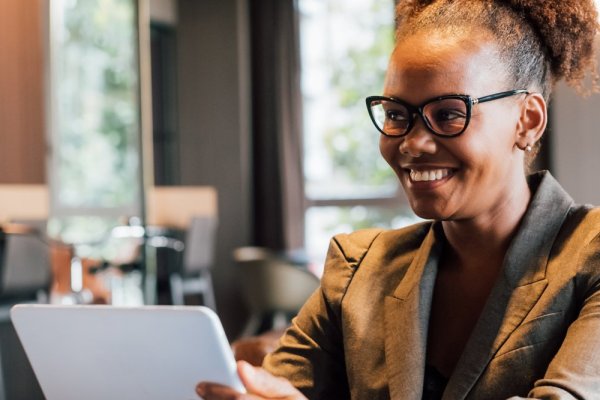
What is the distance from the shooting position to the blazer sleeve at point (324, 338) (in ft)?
4.80

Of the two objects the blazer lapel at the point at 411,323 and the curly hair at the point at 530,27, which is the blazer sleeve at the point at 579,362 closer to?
the blazer lapel at the point at 411,323

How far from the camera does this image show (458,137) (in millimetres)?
1270

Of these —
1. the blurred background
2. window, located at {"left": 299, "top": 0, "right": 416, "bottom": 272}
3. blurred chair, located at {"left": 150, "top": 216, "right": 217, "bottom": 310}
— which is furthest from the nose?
window, located at {"left": 299, "top": 0, "right": 416, "bottom": 272}

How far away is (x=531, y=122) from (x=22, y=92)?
5.52 meters

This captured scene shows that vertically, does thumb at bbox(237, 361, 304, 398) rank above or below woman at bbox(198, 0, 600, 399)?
below

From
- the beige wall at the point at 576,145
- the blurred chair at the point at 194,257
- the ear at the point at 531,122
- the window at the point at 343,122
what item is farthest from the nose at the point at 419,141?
the window at the point at 343,122

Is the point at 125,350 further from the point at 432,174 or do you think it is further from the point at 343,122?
the point at 343,122

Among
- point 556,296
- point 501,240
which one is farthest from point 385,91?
point 556,296

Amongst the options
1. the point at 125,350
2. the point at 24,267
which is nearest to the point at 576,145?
the point at 125,350

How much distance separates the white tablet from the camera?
1.07 metres

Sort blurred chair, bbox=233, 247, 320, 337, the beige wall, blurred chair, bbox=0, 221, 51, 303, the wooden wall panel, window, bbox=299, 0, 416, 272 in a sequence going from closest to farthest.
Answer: the beige wall
blurred chair, bbox=0, 221, 51, 303
blurred chair, bbox=233, 247, 320, 337
the wooden wall panel
window, bbox=299, 0, 416, 272

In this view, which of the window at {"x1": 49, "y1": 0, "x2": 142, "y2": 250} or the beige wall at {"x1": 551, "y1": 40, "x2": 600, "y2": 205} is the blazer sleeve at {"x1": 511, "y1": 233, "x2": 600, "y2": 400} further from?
the window at {"x1": 49, "y1": 0, "x2": 142, "y2": 250}

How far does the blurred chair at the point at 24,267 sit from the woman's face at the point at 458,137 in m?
3.52

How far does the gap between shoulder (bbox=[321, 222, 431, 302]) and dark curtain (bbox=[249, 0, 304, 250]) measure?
5.67 metres
